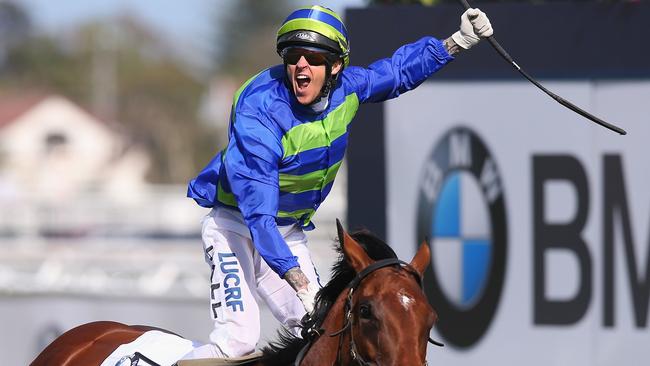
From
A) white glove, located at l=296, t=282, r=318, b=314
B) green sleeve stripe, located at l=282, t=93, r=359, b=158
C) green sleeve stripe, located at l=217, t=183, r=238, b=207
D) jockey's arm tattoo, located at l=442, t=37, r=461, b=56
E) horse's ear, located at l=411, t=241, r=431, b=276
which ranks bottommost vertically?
white glove, located at l=296, t=282, r=318, b=314

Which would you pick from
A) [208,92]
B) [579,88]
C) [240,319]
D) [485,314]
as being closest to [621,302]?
[485,314]

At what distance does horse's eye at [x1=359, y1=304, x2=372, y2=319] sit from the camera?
409 cm

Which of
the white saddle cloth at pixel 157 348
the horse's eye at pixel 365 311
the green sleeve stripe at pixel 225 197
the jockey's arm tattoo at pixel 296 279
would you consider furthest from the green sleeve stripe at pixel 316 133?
the white saddle cloth at pixel 157 348

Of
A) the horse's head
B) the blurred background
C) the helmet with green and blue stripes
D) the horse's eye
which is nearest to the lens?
the horse's head

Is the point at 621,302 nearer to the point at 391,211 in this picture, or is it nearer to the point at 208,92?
the point at 391,211

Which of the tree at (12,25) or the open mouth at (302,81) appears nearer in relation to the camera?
the open mouth at (302,81)

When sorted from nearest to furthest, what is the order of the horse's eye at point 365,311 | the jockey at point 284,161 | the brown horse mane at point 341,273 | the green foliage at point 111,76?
the horse's eye at point 365,311 < the brown horse mane at point 341,273 < the jockey at point 284,161 < the green foliage at point 111,76

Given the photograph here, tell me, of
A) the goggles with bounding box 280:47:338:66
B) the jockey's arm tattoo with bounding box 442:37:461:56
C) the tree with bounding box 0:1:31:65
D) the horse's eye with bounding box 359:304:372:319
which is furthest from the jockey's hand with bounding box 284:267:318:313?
the tree with bounding box 0:1:31:65

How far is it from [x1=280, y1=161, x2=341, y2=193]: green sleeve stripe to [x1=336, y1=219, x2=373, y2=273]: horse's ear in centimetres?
60

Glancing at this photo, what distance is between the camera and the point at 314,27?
4.72 metres

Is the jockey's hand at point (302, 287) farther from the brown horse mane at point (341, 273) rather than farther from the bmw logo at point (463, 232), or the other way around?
the bmw logo at point (463, 232)

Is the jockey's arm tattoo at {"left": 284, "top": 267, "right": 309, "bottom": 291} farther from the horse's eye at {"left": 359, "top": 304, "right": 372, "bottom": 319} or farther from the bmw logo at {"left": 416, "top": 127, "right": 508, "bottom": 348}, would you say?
the bmw logo at {"left": 416, "top": 127, "right": 508, "bottom": 348}

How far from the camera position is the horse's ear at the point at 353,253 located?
4238 mm

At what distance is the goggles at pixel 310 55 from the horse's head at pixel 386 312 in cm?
79
